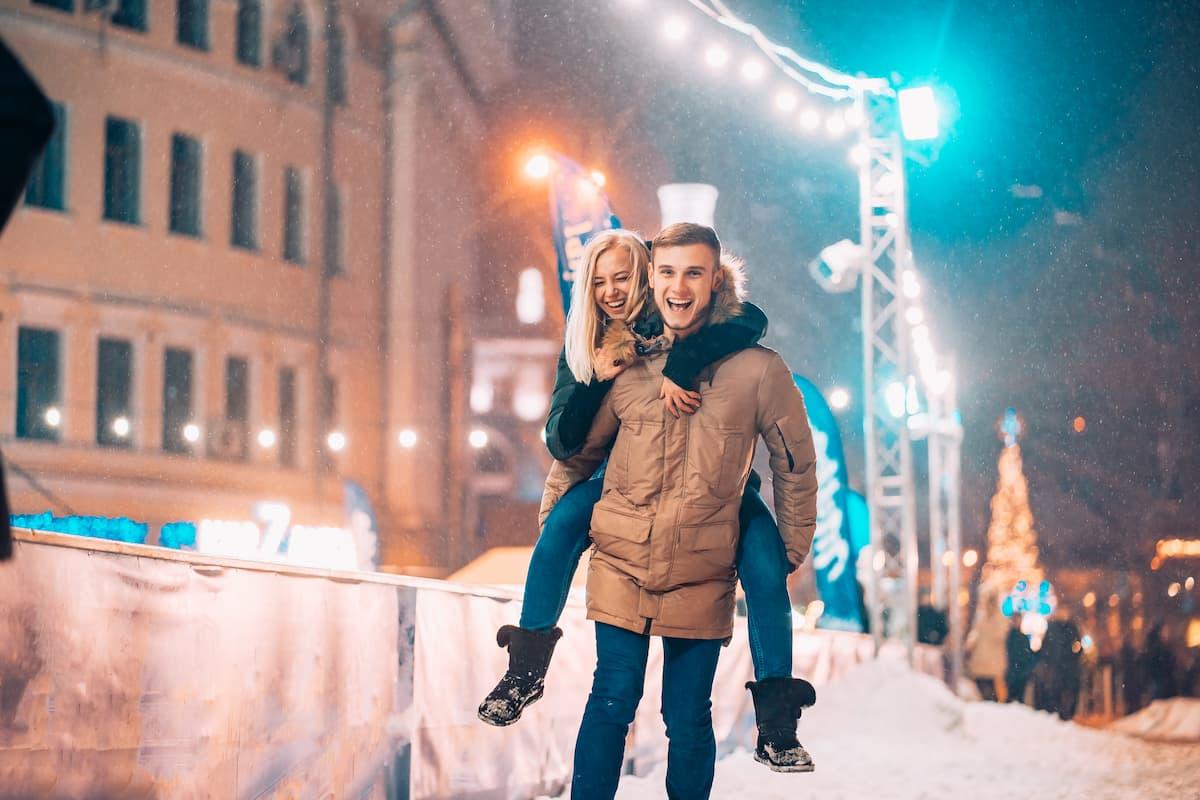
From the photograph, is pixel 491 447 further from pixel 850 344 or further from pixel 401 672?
pixel 401 672

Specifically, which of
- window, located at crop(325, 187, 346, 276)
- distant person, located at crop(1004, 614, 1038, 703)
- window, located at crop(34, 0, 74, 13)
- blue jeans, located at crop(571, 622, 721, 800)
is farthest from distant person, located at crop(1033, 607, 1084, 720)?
window, located at crop(34, 0, 74, 13)

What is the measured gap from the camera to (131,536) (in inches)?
806

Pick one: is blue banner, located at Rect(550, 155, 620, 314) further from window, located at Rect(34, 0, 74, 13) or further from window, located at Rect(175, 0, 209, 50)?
window, located at Rect(175, 0, 209, 50)

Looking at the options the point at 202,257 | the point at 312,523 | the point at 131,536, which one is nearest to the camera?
the point at 131,536

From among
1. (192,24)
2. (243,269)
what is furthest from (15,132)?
(192,24)

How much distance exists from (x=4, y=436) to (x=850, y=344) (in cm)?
2306

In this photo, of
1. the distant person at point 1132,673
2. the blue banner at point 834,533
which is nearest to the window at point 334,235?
the blue banner at point 834,533

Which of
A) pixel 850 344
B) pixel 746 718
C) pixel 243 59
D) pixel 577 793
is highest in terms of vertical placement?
pixel 243 59

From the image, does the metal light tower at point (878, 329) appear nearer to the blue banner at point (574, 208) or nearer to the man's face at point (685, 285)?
the blue banner at point (574, 208)

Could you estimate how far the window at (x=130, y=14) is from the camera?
25.2m

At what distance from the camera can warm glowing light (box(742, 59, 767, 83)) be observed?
13.6m

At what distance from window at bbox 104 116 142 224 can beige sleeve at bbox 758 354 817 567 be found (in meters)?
23.2

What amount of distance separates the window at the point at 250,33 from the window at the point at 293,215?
2373 millimetres

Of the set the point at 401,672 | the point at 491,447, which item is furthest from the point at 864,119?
the point at 491,447
